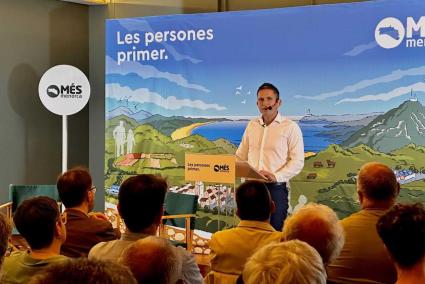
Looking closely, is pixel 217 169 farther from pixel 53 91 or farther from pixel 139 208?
pixel 139 208

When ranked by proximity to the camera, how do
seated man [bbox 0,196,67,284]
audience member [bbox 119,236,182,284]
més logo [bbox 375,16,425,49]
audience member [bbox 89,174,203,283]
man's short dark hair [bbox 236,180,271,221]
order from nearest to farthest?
audience member [bbox 119,236,182,284] → seated man [bbox 0,196,67,284] → audience member [bbox 89,174,203,283] → man's short dark hair [bbox 236,180,271,221] → més logo [bbox 375,16,425,49]

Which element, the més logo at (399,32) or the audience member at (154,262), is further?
the més logo at (399,32)

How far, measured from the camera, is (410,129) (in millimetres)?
6125

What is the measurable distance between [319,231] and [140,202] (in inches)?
35.5

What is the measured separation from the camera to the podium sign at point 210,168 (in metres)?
6.52

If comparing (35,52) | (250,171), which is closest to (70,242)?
(250,171)

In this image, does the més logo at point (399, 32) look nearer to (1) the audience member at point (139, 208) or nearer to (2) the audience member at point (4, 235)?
(1) the audience member at point (139, 208)

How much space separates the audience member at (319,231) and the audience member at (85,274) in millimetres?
1548

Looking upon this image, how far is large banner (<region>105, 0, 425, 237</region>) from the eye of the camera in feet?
20.3

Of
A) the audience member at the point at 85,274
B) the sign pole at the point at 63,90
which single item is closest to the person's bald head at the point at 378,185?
A: the audience member at the point at 85,274

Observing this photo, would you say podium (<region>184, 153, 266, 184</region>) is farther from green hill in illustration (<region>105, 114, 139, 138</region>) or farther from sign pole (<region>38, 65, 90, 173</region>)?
sign pole (<region>38, 65, 90, 173</region>)

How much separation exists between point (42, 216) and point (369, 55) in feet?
14.1

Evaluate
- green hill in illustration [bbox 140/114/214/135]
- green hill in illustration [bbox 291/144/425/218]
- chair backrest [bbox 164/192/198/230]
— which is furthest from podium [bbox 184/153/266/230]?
green hill in illustration [bbox 140/114/214/135]

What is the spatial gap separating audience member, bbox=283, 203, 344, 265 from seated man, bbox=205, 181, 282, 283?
2.01ft
